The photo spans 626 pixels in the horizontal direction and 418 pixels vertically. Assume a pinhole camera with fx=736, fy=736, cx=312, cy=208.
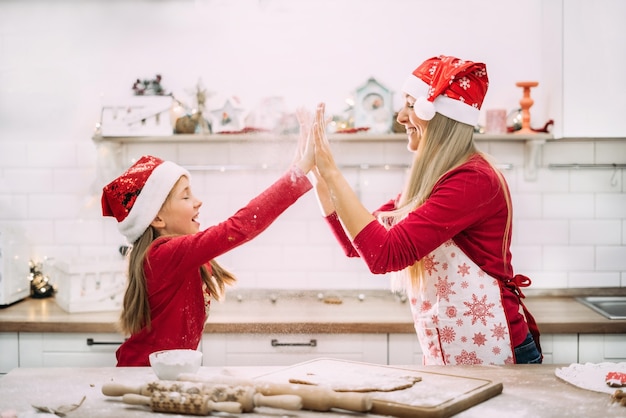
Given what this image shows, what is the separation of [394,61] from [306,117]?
1.53m

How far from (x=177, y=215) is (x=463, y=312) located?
34.3 inches

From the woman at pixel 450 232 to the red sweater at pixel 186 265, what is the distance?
0.49 ft

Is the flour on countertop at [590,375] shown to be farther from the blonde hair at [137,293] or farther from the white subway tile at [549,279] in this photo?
the white subway tile at [549,279]

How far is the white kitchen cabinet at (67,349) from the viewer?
296cm

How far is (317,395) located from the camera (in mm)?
1442

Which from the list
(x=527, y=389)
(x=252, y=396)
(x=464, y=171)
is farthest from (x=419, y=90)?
(x=252, y=396)

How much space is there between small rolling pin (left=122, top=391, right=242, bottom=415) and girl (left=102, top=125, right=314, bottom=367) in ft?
1.81

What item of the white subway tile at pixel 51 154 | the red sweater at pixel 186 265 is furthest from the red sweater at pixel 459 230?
the white subway tile at pixel 51 154

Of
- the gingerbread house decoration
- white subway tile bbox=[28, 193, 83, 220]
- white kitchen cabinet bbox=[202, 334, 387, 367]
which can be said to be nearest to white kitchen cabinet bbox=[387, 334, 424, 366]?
white kitchen cabinet bbox=[202, 334, 387, 367]

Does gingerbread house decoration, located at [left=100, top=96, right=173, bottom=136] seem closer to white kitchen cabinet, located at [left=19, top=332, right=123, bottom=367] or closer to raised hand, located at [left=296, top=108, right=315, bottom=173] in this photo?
white kitchen cabinet, located at [left=19, top=332, right=123, bottom=367]

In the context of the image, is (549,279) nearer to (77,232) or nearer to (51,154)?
(77,232)

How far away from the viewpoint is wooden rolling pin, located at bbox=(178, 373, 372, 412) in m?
1.42

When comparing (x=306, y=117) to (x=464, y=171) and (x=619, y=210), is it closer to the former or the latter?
(x=464, y=171)

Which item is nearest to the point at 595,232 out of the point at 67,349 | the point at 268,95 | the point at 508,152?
the point at 508,152
